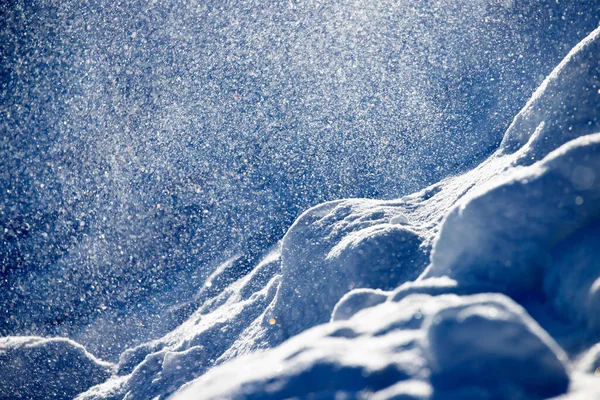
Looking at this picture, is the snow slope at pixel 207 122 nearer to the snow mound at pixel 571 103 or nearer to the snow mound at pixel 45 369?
the snow mound at pixel 45 369

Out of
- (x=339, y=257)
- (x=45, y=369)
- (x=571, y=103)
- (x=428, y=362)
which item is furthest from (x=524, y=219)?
(x=45, y=369)

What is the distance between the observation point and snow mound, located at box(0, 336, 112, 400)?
485cm

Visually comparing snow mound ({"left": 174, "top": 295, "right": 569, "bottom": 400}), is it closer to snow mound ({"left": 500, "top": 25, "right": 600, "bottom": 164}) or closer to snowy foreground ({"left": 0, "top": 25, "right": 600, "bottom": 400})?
snowy foreground ({"left": 0, "top": 25, "right": 600, "bottom": 400})

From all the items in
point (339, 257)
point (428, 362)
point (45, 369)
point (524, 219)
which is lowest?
point (428, 362)

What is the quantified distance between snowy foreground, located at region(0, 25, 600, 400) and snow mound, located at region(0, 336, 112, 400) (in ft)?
2.14

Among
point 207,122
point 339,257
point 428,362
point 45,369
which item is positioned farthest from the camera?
point 207,122

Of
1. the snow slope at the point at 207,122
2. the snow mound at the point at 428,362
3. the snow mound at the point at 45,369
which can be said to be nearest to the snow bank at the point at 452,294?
the snow mound at the point at 428,362

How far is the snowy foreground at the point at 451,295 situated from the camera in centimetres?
156

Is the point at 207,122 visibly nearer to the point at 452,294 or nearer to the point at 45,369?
the point at 45,369

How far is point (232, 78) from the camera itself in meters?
9.19

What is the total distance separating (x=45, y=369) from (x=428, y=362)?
4.69 m

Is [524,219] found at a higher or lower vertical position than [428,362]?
higher

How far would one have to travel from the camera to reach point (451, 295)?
201 cm

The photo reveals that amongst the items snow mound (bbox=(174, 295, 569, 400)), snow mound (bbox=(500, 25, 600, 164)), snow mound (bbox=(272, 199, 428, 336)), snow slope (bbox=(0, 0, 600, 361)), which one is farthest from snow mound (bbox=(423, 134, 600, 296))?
snow slope (bbox=(0, 0, 600, 361))
